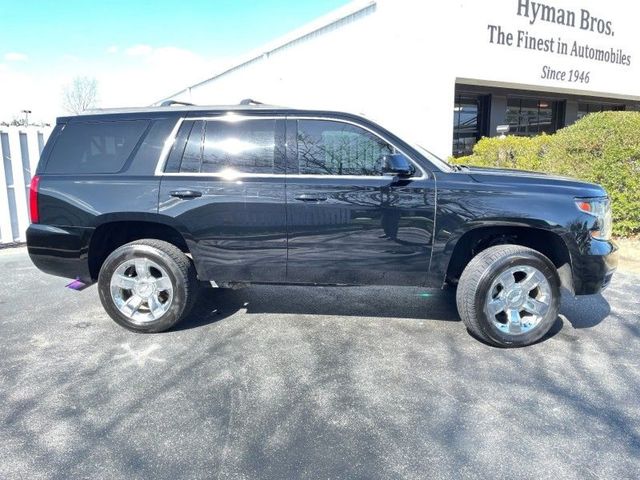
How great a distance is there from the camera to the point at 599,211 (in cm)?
362

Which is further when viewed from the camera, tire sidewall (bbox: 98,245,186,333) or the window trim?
tire sidewall (bbox: 98,245,186,333)

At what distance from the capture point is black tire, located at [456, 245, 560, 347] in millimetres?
3551

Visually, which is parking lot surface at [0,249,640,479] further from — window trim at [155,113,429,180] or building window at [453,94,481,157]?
building window at [453,94,481,157]

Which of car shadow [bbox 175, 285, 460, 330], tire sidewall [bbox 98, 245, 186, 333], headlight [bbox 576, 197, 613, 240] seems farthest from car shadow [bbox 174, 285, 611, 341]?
headlight [bbox 576, 197, 613, 240]

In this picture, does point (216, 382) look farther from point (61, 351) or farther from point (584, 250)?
point (584, 250)

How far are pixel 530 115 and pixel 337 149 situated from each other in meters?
16.0

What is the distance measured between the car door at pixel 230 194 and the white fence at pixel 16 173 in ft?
16.9

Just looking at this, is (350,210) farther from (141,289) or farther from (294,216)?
(141,289)

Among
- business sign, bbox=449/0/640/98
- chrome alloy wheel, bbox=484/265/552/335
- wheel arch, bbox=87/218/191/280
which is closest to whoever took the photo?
chrome alloy wheel, bbox=484/265/552/335

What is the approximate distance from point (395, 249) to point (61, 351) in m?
2.95

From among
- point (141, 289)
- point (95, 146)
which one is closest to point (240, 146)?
point (95, 146)

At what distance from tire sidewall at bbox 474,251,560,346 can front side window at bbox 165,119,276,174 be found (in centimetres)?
203

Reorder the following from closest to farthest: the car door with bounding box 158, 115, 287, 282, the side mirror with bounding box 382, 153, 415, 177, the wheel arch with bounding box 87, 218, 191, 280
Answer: the side mirror with bounding box 382, 153, 415, 177 → the car door with bounding box 158, 115, 287, 282 → the wheel arch with bounding box 87, 218, 191, 280

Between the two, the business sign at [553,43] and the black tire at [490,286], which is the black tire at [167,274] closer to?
the black tire at [490,286]
